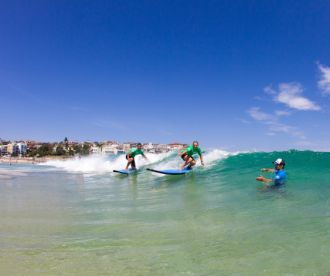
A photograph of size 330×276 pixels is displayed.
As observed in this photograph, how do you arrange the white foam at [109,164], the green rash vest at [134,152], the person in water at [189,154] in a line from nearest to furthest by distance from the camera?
the person in water at [189,154] < the green rash vest at [134,152] < the white foam at [109,164]

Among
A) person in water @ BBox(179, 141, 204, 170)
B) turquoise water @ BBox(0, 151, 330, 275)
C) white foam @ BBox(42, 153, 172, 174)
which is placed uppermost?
person in water @ BBox(179, 141, 204, 170)

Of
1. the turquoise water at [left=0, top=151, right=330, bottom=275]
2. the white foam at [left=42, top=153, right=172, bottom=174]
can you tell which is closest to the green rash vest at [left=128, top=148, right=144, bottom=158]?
the white foam at [left=42, top=153, right=172, bottom=174]

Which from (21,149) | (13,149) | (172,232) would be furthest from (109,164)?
(13,149)

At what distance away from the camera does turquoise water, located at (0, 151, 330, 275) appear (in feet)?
16.6

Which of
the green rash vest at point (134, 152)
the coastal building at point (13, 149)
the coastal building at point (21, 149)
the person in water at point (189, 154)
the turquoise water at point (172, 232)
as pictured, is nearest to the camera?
the turquoise water at point (172, 232)

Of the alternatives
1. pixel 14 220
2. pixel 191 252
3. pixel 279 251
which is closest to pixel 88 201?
pixel 14 220

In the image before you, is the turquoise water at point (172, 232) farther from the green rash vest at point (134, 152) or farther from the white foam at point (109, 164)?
the white foam at point (109, 164)

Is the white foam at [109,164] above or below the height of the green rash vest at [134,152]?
below

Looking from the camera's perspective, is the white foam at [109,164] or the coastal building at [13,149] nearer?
the white foam at [109,164]

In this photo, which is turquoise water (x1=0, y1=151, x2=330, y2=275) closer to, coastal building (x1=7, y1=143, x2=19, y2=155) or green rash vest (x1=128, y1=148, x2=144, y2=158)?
green rash vest (x1=128, y1=148, x2=144, y2=158)

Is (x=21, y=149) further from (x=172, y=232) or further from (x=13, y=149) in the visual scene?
(x=172, y=232)

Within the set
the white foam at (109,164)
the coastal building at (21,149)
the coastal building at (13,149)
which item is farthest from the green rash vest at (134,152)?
the coastal building at (21,149)

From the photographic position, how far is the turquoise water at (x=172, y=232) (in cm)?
505

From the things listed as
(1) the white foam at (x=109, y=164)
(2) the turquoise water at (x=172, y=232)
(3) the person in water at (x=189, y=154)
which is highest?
(3) the person in water at (x=189, y=154)
